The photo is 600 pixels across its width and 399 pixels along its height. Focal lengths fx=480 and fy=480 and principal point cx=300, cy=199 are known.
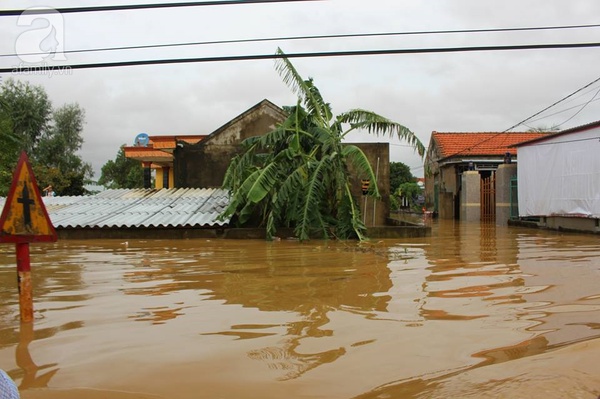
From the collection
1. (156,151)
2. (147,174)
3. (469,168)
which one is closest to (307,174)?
(469,168)

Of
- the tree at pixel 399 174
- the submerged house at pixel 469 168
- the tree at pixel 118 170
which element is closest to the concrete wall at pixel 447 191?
the submerged house at pixel 469 168

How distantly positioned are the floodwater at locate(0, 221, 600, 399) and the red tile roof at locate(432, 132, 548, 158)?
701 inches

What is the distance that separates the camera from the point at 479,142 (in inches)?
1006

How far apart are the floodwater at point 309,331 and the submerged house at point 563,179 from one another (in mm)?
7178

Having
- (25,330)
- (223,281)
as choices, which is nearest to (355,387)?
(25,330)

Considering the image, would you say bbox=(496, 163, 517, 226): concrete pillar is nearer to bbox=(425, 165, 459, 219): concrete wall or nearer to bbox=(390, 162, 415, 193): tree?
bbox=(425, 165, 459, 219): concrete wall

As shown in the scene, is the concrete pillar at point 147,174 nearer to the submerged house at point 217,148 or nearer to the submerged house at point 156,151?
the submerged house at point 156,151

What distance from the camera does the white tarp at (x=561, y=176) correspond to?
13.1 metres

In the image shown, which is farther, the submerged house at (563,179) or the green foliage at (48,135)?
the green foliage at (48,135)

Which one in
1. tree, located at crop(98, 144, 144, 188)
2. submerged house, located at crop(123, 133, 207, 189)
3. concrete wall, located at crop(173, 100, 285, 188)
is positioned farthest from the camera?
tree, located at crop(98, 144, 144, 188)

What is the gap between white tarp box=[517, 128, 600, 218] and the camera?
42.9 feet

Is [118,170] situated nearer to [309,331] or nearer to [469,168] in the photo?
[469,168]

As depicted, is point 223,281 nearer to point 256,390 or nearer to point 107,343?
point 107,343

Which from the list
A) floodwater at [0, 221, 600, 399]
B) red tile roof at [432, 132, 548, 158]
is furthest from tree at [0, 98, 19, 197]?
red tile roof at [432, 132, 548, 158]
